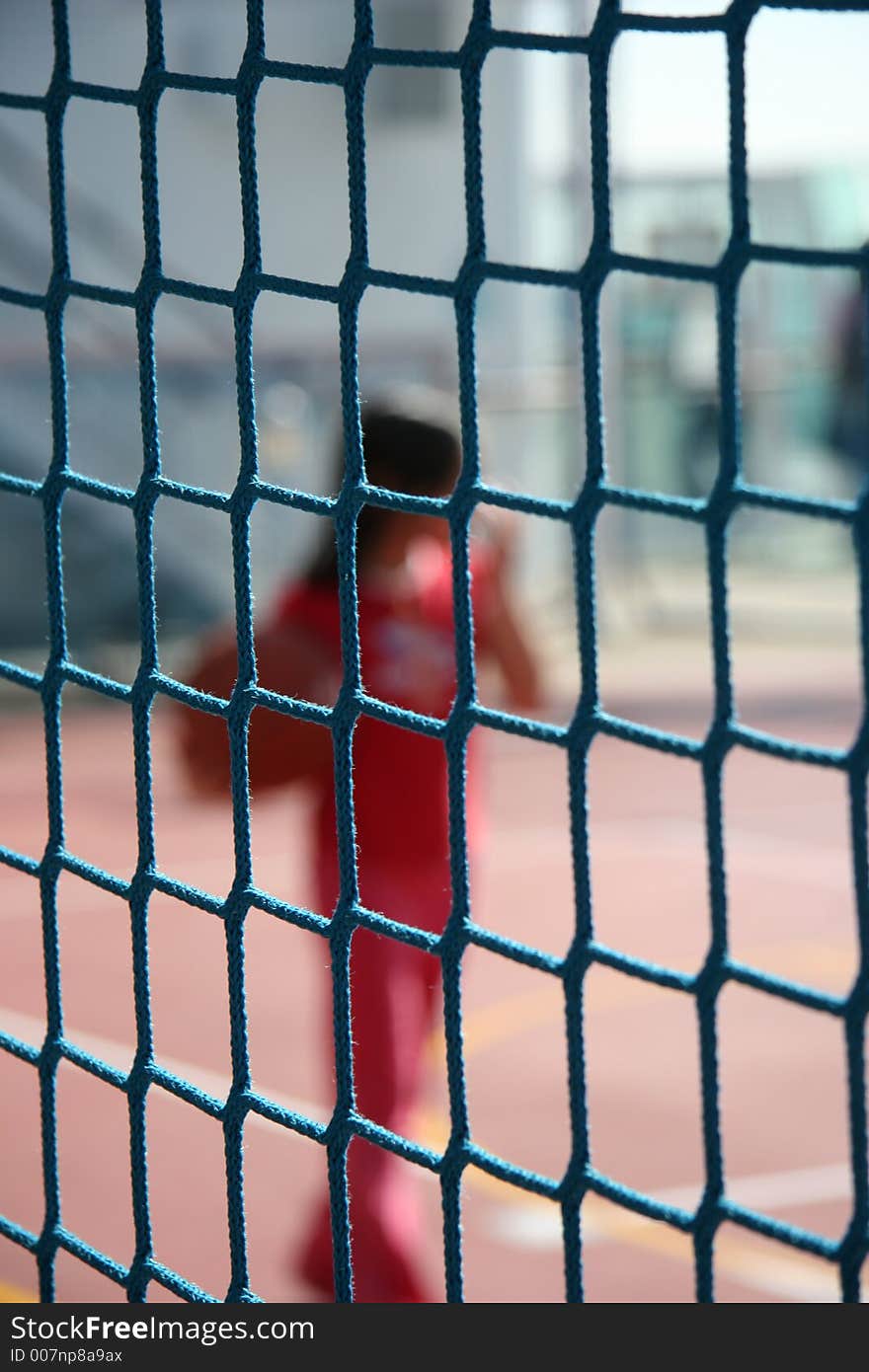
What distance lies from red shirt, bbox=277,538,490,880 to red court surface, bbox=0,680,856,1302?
676 mm

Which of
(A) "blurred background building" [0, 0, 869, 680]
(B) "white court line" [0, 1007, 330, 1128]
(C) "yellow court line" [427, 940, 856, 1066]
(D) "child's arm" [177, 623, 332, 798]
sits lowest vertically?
(D) "child's arm" [177, 623, 332, 798]

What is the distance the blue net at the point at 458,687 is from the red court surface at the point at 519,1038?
131 centimetres

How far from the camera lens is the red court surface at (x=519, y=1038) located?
3.22 meters

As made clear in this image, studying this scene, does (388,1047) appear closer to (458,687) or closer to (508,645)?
(508,645)

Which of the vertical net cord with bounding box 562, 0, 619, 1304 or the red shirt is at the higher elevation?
the red shirt

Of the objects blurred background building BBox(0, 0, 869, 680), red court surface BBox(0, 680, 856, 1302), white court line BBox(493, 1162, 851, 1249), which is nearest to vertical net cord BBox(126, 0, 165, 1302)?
red court surface BBox(0, 680, 856, 1302)

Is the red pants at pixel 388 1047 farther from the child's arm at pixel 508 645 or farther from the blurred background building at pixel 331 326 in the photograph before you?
the blurred background building at pixel 331 326

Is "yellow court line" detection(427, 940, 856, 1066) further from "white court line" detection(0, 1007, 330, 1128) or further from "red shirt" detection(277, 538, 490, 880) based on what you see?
"red shirt" detection(277, 538, 490, 880)

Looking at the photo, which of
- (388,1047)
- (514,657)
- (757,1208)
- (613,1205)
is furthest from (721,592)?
(757,1208)

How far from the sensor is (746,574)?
1124cm

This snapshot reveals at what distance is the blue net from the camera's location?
1373 millimetres

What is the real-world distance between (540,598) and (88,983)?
5.94 meters

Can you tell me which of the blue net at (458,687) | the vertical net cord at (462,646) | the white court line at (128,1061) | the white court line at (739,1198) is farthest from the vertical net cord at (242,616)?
the white court line at (128,1061)

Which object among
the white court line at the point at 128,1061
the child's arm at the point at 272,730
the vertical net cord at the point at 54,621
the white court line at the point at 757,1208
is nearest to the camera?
the vertical net cord at the point at 54,621
